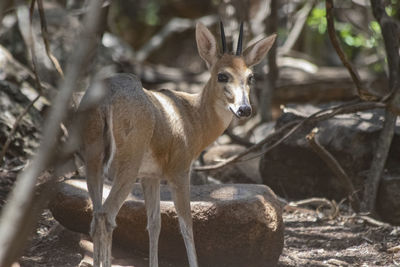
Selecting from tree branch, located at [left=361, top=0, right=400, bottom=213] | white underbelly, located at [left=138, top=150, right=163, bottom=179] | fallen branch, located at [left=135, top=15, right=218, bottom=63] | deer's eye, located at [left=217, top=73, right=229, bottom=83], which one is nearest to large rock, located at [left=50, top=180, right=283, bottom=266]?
white underbelly, located at [left=138, top=150, right=163, bottom=179]

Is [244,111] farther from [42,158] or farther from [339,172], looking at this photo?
[42,158]

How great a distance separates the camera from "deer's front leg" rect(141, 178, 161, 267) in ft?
19.6

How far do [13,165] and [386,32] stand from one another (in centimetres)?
524

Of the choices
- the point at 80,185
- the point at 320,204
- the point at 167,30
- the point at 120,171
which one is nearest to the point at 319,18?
the point at 320,204

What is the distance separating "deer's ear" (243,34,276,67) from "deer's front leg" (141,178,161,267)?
1778 millimetres

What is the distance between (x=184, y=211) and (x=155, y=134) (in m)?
0.80

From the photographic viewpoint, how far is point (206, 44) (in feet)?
22.5

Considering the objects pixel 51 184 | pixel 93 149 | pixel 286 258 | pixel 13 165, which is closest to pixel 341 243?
pixel 286 258

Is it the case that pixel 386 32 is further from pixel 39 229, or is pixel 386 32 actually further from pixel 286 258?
pixel 39 229

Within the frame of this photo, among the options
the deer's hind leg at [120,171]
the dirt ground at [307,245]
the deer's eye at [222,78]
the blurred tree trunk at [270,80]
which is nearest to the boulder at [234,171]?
the dirt ground at [307,245]

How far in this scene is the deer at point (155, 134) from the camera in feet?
17.3

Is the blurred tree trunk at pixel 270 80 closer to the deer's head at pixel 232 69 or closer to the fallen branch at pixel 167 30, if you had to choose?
the deer's head at pixel 232 69

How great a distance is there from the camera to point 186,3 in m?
20.7

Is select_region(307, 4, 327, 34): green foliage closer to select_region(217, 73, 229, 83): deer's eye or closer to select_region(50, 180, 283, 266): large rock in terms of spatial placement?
select_region(217, 73, 229, 83): deer's eye
